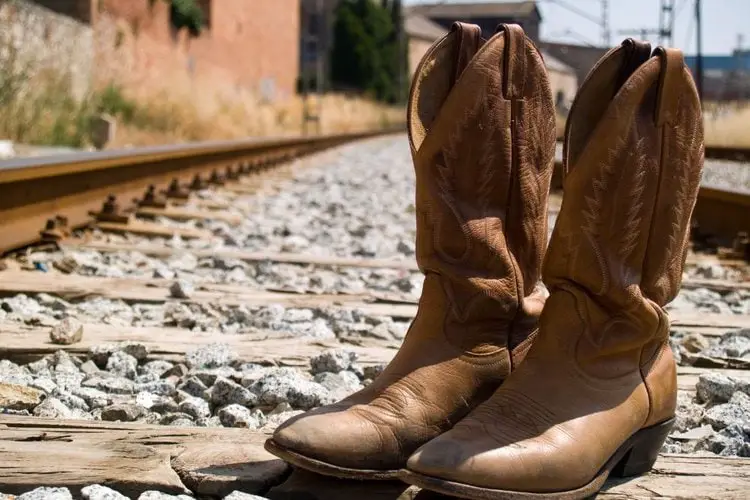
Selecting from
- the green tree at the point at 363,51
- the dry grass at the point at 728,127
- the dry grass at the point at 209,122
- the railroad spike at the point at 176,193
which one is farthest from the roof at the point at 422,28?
the railroad spike at the point at 176,193

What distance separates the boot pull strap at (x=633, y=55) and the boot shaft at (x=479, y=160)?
17 centimetres

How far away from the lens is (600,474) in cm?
161

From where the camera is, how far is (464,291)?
1716 mm

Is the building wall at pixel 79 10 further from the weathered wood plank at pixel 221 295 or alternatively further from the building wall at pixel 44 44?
the weathered wood plank at pixel 221 295

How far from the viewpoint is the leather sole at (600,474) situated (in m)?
1.49

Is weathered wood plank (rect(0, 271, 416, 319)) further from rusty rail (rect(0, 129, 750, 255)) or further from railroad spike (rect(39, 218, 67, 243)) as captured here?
railroad spike (rect(39, 218, 67, 243))

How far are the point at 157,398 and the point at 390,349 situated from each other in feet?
2.28

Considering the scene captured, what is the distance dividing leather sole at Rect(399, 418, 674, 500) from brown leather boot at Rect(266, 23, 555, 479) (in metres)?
0.14

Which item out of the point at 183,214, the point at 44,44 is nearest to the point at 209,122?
the point at 44,44

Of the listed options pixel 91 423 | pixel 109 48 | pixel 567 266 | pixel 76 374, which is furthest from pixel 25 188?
pixel 109 48

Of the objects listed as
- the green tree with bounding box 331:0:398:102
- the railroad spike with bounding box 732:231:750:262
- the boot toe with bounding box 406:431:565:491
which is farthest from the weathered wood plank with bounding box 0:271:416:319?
the green tree with bounding box 331:0:398:102

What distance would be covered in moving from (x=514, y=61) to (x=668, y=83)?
0.26 metres

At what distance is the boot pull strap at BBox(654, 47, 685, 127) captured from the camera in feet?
5.26

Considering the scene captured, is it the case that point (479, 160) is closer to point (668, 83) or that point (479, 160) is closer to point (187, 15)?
point (668, 83)
